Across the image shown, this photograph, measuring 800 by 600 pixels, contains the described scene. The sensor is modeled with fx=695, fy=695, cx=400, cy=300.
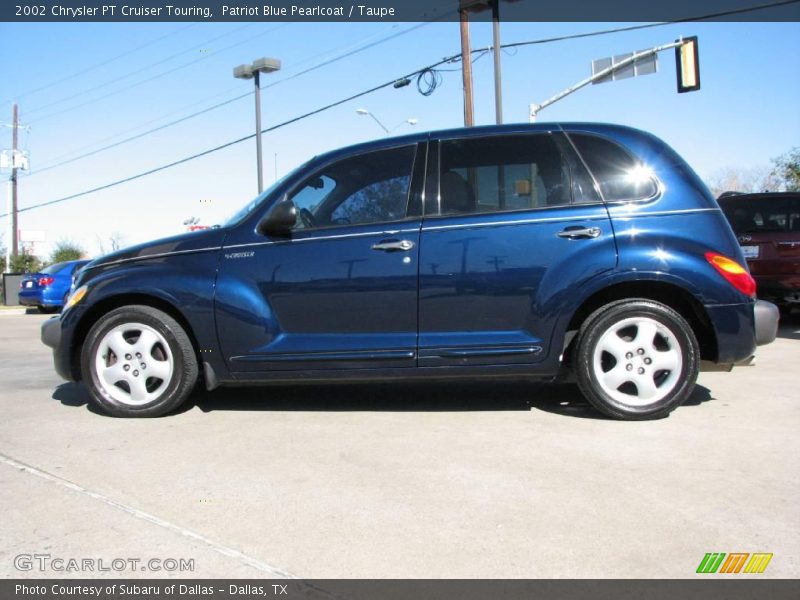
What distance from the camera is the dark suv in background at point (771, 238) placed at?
8594 mm

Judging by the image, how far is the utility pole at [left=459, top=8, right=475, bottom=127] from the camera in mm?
15539

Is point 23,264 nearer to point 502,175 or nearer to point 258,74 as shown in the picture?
point 258,74

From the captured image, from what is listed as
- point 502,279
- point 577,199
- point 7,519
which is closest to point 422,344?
point 502,279

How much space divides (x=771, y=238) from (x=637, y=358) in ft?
18.1

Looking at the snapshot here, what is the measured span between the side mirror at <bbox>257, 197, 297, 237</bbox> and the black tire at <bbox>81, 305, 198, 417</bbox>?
89 cm

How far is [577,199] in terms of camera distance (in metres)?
4.41

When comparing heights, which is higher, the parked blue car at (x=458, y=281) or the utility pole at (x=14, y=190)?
the utility pole at (x=14, y=190)

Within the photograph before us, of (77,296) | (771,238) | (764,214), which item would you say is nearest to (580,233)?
(77,296)

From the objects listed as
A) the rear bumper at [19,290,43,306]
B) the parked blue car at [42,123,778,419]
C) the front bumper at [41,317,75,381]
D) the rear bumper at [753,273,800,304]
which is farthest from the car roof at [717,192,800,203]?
the rear bumper at [19,290,43,306]

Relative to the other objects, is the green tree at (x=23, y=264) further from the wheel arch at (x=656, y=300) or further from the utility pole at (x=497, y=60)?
the wheel arch at (x=656, y=300)

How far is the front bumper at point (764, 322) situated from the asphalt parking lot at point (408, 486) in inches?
20.4

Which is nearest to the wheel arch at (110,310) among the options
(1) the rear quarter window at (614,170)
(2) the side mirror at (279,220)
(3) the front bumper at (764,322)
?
(2) the side mirror at (279,220)

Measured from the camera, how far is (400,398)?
17.1ft
